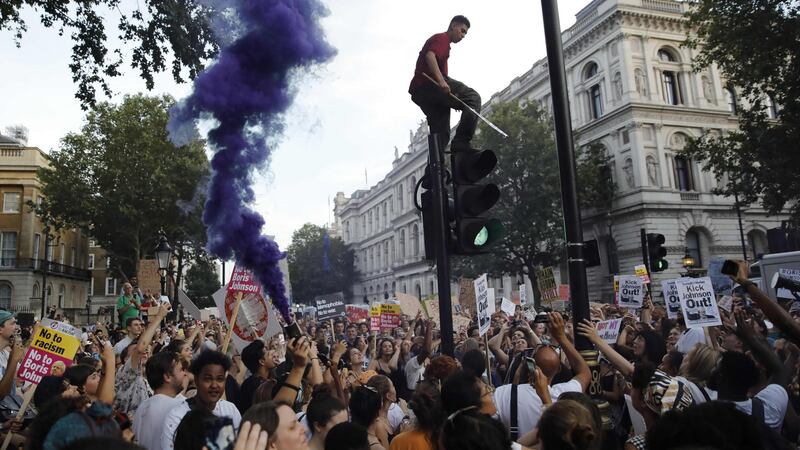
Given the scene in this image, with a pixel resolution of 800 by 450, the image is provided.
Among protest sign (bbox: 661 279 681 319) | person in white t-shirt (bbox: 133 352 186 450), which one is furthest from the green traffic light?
protest sign (bbox: 661 279 681 319)

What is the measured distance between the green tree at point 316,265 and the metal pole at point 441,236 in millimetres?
83681

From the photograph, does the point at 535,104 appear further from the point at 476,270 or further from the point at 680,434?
the point at 680,434

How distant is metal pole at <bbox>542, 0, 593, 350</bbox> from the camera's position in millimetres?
4207

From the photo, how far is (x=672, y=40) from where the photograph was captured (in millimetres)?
41688

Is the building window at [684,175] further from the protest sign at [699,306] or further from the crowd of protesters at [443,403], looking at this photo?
the crowd of protesters at [443,403]

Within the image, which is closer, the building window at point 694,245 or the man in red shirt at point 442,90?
the man in red shirt at point 442,90

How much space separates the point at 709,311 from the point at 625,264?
33.6 metres

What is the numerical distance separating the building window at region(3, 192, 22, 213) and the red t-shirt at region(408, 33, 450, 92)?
51.8 metres

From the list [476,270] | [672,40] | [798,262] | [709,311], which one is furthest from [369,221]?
[709,311]

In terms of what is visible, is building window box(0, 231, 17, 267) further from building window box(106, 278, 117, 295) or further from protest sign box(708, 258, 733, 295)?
protest sign box(708, 258, 733, 295)

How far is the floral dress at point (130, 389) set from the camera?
17.8ft

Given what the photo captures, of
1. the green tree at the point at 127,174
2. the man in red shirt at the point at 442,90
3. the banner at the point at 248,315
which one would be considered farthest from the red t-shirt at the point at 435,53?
the green tree at the point at 127,174

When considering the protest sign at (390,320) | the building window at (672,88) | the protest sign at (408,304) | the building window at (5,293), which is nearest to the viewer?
the protest sign at (390,320)

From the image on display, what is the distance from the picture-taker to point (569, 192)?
4.27m
